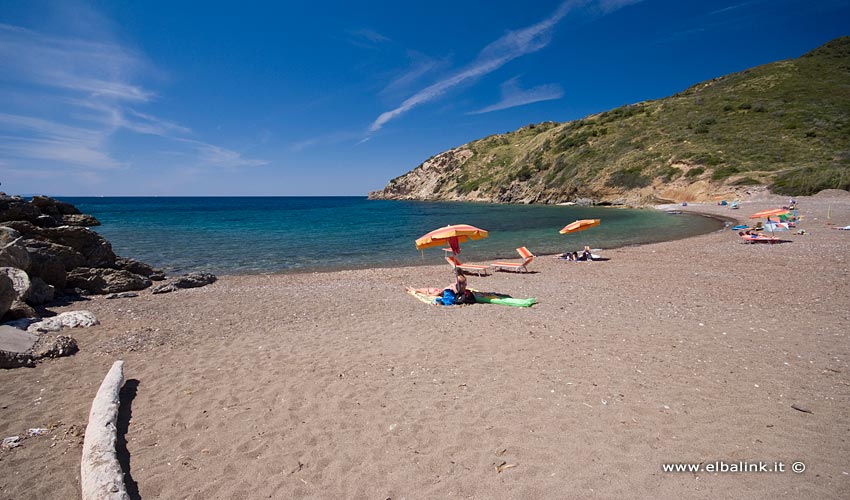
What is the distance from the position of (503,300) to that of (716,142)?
192 ft

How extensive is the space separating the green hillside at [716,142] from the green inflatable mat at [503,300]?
42971 mm

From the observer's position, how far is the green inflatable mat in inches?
394

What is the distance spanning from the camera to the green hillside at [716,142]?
145 ft

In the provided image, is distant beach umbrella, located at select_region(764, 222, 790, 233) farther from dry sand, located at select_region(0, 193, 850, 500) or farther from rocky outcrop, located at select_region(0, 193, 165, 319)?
rocky outcrop, located at select_region(0, 193, 165, 319)

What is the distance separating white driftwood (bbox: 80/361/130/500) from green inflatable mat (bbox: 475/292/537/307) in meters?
7.94

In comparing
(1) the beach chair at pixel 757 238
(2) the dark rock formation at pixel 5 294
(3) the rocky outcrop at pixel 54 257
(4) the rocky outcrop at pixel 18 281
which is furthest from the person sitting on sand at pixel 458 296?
(1) the beach chair at pixel 757 238

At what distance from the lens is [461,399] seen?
520 centimetres

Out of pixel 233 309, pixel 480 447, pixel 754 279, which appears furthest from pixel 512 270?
pixel 480 447

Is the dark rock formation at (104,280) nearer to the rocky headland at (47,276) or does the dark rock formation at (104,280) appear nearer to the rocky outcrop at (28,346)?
the rocky headland at (47,276)

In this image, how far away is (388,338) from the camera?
772cm

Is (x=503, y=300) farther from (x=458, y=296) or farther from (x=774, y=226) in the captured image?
(x=774, y=226)

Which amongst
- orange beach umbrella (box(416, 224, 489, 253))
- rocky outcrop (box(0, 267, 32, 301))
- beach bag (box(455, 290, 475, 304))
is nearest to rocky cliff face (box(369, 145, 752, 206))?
orange beach umbrella (box(416, 224, 489, 253))

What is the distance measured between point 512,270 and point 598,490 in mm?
12536

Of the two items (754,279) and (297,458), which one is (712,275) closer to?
(754,279)
